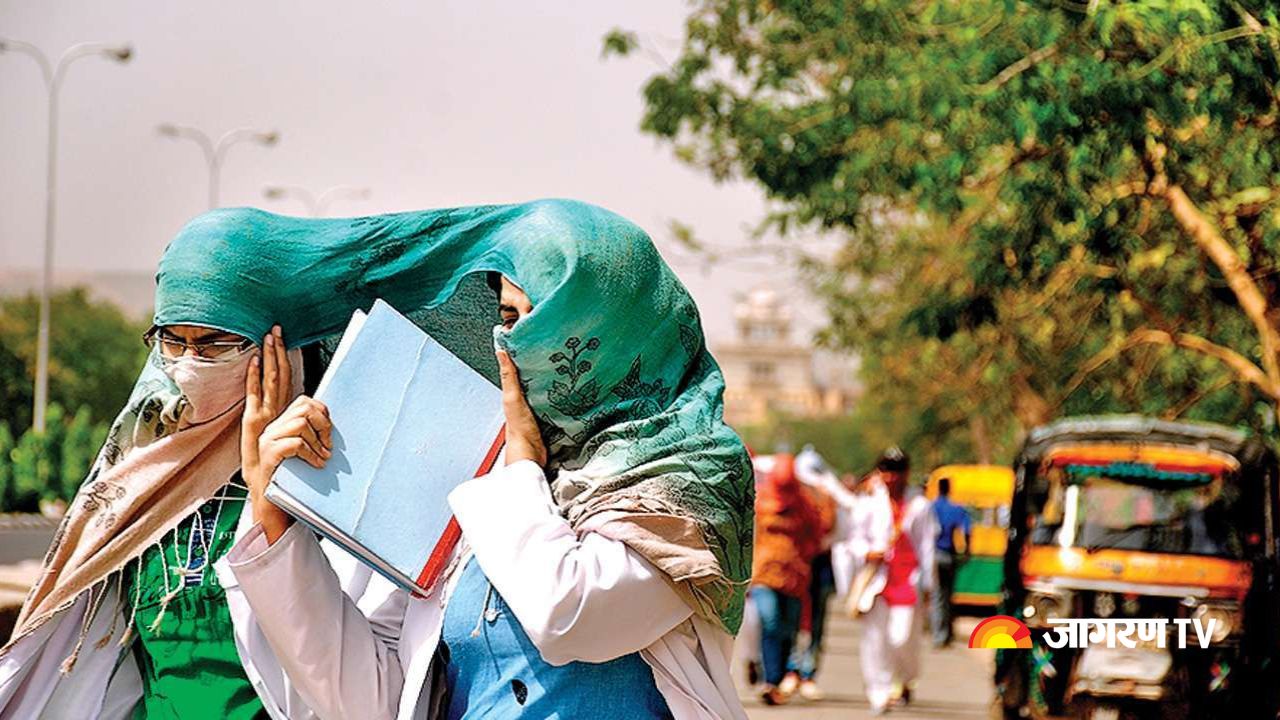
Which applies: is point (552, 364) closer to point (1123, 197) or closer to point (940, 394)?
point (1123, 197)

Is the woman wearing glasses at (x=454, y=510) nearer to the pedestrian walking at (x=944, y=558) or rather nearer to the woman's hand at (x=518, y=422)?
the woman's hand at (x=518, y=422)

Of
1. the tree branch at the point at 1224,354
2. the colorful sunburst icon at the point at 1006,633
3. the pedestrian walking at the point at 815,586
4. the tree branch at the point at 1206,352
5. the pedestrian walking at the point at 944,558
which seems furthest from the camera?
the pedestrian walking at the point at 944,558

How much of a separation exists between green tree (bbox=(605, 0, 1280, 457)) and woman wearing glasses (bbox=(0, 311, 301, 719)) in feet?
20.8

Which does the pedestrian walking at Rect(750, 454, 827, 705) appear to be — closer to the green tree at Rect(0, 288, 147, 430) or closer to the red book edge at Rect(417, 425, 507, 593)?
the red book edge at Rect(417, 425, 507, 593)

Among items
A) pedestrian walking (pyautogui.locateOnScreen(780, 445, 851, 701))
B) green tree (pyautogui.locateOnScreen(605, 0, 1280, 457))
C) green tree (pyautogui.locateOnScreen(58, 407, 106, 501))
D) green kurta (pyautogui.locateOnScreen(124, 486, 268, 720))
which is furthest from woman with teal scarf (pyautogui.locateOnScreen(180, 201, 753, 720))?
green tree (pyautogui.locateOnScreen(58, 407, 106, 501))

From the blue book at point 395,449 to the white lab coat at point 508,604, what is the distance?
0.34ft

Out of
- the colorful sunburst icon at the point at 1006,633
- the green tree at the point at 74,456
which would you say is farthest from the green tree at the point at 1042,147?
the green tree at the point at 74,456

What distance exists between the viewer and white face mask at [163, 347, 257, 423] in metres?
3.46

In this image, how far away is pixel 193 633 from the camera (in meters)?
3.63

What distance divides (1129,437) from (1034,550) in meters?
0.83

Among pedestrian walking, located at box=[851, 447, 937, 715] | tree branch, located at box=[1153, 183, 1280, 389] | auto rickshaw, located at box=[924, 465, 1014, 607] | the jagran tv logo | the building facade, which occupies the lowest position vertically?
the building facade

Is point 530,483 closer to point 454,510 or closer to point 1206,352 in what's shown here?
point 454,510

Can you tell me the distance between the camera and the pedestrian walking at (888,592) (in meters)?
14.0

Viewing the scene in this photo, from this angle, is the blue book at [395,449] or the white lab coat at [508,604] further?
the blue book at [395,449]
